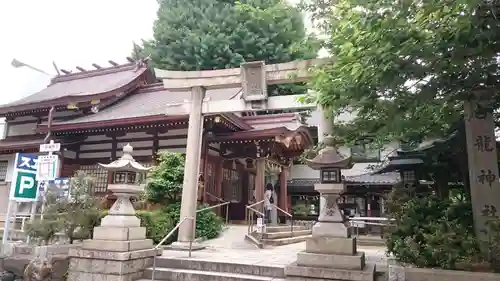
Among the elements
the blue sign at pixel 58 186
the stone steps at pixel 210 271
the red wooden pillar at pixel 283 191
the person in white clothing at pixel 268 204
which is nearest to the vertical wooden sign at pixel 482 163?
the stone steps at pixel 210 271

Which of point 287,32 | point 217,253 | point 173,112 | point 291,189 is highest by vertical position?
point 287,32

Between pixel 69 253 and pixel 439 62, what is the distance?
7.19m

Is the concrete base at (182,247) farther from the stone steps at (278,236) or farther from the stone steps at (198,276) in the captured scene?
the stone steps at (278,236)

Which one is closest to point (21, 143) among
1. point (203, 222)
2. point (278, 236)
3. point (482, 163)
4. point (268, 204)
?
point (203, 222)

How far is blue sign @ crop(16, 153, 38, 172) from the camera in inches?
341

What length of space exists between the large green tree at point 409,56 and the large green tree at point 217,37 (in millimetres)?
15149

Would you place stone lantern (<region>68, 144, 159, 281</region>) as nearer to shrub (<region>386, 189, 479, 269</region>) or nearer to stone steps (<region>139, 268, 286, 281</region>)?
stone steps (<region>139, 268, 286, 281</region>)

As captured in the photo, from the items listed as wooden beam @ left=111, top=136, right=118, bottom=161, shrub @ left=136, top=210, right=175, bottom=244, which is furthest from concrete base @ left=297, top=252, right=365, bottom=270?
wooden beam @ left=111, top=136, right=118, bottom=161

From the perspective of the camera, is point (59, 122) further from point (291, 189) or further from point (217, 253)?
point (291, 189)

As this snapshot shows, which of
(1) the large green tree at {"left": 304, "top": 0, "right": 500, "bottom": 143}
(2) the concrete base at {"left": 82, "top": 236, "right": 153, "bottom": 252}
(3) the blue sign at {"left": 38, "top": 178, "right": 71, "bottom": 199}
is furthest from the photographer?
(3) the blue sign at {"left": 38, "top": 178, "right": 71, "bottom": 199}

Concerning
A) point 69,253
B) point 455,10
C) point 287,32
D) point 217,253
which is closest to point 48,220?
point 69,253

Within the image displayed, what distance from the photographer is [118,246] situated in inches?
269

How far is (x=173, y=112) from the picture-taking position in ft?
35.2

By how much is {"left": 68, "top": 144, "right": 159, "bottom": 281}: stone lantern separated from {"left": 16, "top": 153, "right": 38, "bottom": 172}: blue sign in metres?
2.77
